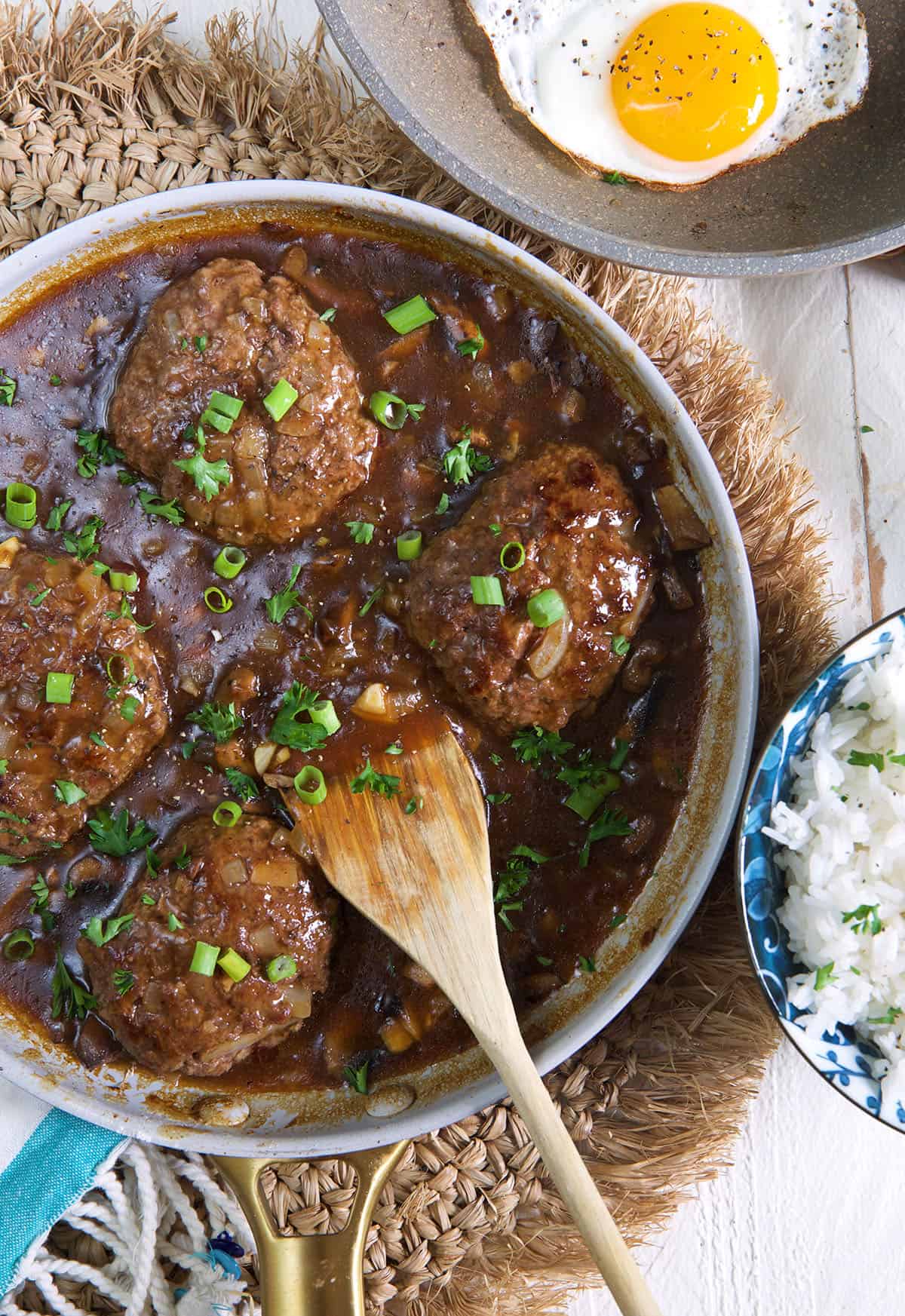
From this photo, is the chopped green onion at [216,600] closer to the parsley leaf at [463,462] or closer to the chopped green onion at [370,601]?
the chopped green onion at [370,601]

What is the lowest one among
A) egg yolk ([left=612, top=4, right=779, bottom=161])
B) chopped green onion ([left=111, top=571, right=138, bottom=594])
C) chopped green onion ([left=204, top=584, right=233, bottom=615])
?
chopped green onion ([left=204, top=584, right=233, bottom=615])

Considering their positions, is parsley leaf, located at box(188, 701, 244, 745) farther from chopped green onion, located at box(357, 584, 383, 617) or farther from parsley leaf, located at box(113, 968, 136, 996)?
parsley leaf, located at box(113, 968, 136, 996)

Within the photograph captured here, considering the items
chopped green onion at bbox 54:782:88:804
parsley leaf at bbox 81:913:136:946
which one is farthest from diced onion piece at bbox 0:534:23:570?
parsley leaf at bbox 81:913:136:946

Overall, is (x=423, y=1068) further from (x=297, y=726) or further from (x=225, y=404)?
(x=225, y=404)

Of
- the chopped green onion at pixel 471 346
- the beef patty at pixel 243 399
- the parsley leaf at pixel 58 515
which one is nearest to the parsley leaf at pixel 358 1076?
the beef patty at pixel 243 399

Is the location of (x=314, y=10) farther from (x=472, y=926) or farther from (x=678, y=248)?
(x=472, y=926)

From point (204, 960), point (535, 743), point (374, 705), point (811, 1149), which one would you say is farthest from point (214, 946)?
point (811, 1149)
